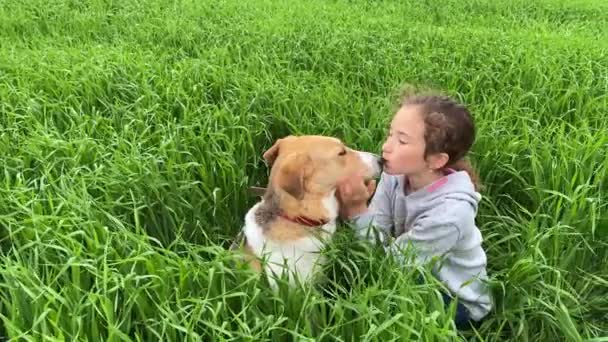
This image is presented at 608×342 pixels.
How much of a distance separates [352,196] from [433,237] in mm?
573

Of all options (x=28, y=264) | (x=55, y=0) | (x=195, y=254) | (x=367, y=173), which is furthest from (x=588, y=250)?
(x=55, y=0)

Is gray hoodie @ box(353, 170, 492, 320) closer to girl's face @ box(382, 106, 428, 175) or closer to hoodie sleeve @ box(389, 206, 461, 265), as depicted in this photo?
hoodie sleeve @ box(389, 206, 461, 265)

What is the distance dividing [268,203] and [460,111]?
41.2 inches

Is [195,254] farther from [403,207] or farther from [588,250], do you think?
[588,250]

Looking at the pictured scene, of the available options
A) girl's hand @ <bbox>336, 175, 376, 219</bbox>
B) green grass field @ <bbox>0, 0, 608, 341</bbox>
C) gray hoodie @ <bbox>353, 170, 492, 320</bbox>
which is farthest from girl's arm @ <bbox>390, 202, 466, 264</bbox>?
girl's hand @ <bbox>336, 175, 376, 219</bbox>

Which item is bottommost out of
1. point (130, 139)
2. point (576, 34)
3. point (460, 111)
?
point (576, 34)

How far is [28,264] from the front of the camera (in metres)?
2.39

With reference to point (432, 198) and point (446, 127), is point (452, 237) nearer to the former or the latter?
point (432, 198)

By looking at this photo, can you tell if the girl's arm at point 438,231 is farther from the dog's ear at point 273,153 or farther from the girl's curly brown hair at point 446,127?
the dog's ear at point 273,153

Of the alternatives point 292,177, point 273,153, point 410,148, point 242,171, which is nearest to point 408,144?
point 410,148

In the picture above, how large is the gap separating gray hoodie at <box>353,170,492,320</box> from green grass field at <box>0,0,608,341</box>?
0.11 meters

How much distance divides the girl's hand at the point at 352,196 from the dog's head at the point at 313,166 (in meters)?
0.04

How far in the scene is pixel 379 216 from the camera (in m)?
3.15

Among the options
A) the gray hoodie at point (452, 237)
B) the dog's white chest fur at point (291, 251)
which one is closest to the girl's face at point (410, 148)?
the gray hoodie at point (452, 237)
